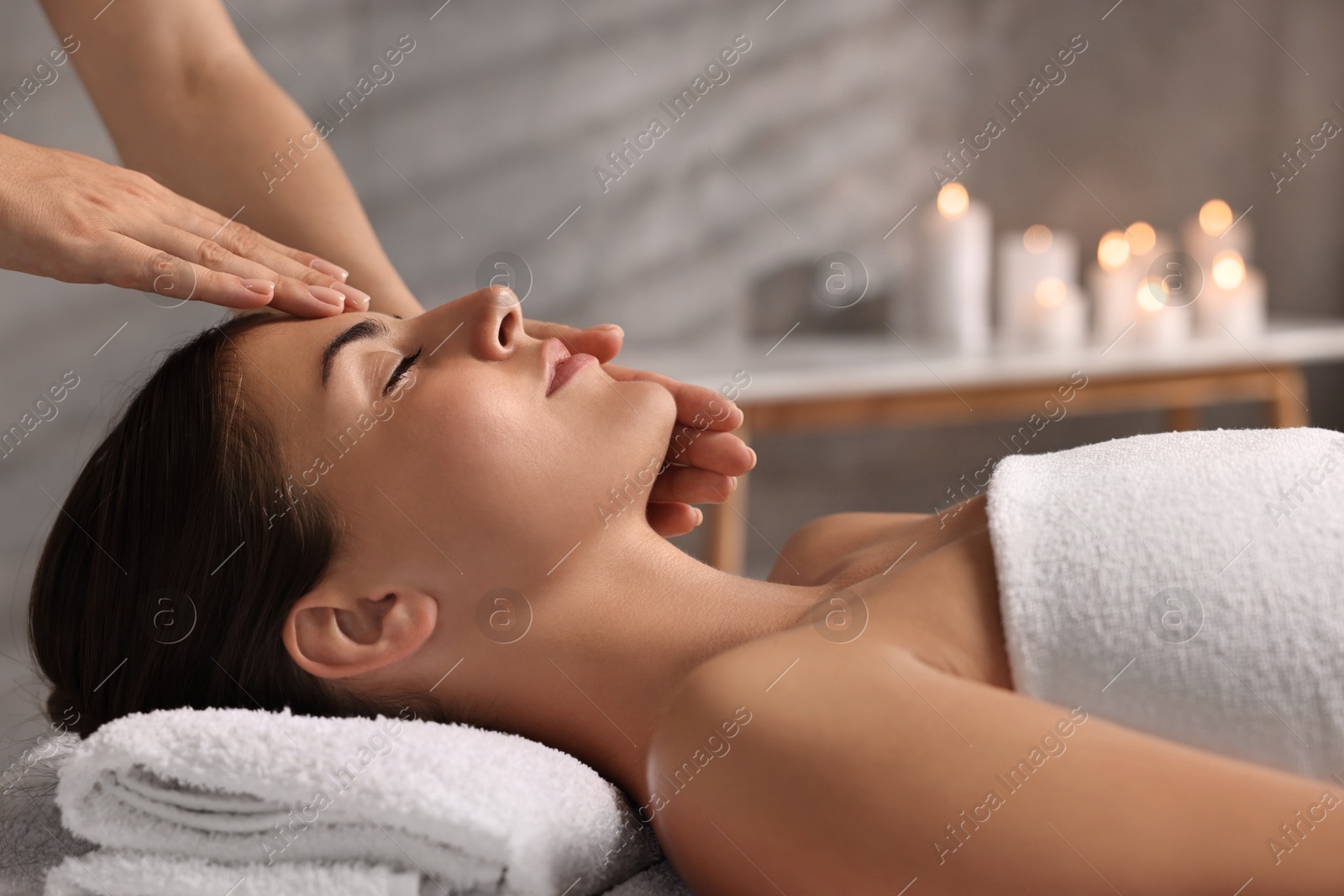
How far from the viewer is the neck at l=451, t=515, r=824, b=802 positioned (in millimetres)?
876

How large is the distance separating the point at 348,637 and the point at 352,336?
10.3 inches

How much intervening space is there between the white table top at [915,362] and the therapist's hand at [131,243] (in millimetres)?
1269

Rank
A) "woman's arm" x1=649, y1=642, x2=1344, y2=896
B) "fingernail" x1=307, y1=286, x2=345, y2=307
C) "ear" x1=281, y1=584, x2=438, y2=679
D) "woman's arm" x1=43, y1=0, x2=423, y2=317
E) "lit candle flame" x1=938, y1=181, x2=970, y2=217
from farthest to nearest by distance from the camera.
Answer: "lit candle flame" x1=938, y1=181, x2=970, y2=217, "woman's arm" x1=43, y1=0, x2=423, y2=317, "fingernail" x1=307, y1=286, x2=345, y2=307, "ear" x1=281, y1=584, x2=438, y2=679, "woman's arm" x1=649, y1=642, x2=1344, y2=896

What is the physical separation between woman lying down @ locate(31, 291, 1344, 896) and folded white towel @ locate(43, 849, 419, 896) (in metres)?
0.18

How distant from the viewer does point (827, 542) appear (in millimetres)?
1176

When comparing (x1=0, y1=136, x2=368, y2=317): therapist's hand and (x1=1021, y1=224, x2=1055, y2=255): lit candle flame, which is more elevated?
(x1=0, y1=136, x2=368, y2=317): therapist's hand

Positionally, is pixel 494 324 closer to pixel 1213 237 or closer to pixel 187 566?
pixel 187 566

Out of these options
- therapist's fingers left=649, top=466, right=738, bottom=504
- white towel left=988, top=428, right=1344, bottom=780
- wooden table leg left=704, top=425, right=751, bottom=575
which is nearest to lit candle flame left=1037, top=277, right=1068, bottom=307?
wooden table leg left=704, top=425, right=751, bottom=575

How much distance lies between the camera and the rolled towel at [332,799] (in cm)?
70

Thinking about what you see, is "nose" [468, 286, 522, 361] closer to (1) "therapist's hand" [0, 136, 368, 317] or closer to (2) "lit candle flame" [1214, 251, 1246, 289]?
(1) "therapist's hand" [0, 136, 368, 317]

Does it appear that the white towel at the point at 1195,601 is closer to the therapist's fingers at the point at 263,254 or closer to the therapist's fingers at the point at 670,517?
the therapist's fingers at the point at 670,517

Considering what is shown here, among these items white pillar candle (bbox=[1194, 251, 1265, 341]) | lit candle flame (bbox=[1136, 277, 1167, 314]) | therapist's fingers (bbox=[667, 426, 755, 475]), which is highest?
therapist's fingers (bbox=[667, 426, 755, 475])

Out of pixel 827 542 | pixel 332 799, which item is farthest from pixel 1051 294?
pixel 332 799

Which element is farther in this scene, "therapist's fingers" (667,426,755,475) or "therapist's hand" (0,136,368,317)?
"therapist's fingers" (667,426,755,475)
